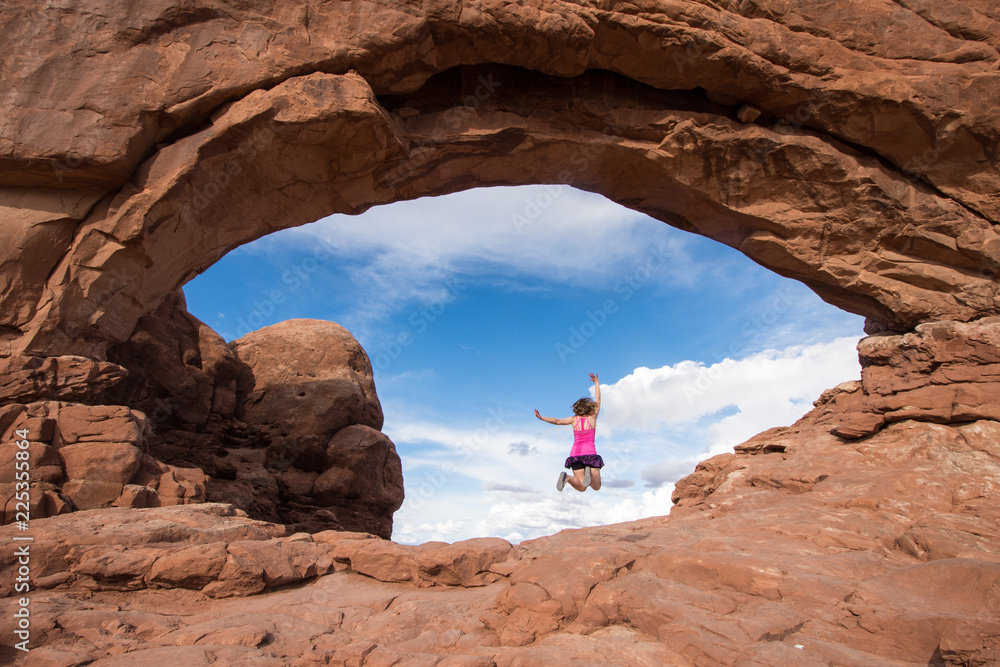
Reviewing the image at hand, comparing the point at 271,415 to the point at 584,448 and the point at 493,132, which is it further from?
the point at 493,132

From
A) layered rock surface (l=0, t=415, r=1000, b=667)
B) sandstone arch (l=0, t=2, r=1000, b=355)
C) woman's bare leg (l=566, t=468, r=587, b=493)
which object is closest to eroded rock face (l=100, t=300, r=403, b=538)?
sandstone arch (l=0, t=2, r=1000, b=355)

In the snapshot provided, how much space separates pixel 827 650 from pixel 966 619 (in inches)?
39.4

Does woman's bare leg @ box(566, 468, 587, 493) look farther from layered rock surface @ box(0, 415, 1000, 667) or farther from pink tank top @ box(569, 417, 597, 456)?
layered rock surface @ box(0, 415, 1000, 667)

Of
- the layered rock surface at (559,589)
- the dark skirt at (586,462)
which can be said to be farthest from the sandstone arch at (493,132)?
the dark skirt at (586,462)

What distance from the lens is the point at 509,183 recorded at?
1066 centimetres

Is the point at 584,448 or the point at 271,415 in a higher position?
the point at 271,415

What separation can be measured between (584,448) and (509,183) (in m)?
5.06

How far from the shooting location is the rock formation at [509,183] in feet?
14.5

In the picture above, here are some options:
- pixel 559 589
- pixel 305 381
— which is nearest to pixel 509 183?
pixel 305 381

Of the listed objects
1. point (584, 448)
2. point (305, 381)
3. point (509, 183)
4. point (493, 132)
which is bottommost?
point (584, 448)

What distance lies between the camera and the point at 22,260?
302 inches

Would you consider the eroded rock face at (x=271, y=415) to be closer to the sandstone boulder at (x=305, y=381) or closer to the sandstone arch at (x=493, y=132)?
the sandstone boulder at (x=305, y=381)

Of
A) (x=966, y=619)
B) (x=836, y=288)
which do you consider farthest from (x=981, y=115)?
(x=966, y=619)

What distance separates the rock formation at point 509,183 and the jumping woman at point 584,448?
65.3 inches
